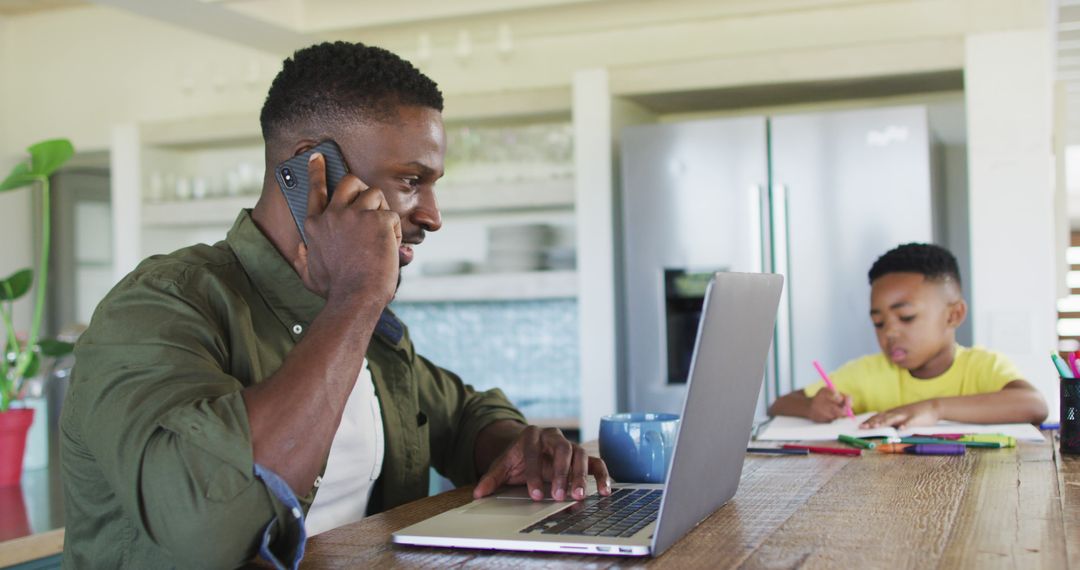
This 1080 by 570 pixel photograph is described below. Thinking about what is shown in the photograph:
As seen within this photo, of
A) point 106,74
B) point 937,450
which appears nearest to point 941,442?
point 937,450

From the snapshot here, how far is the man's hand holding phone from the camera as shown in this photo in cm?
117

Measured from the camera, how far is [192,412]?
38.8 inches

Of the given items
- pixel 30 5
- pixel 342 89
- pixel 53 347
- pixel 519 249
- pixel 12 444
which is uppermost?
pixel 30 5

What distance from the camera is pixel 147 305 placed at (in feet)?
3.79

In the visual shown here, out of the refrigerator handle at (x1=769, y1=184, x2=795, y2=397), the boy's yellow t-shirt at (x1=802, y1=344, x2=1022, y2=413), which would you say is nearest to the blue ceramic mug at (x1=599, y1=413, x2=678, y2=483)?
the boy's yellow t-shirt at (x1=802, y1=344, x2=1022, y2=413)

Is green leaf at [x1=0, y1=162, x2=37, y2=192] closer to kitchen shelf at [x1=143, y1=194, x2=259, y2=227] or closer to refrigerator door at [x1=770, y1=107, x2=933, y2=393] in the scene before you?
kitchen shelf at [x1=143, y1=194, x2=259, y2=227]

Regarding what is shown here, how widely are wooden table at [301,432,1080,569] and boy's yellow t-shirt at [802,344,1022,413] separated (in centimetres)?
94

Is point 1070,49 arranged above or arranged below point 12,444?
above

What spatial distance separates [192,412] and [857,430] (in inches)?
47.7

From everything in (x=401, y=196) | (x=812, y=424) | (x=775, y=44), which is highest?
(x=775, y=44)

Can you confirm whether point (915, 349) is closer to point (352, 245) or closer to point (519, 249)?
point (352, 245)

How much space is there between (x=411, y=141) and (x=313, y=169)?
127mm

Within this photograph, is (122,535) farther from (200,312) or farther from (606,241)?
(606,241)

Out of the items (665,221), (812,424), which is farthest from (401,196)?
(665,221)
